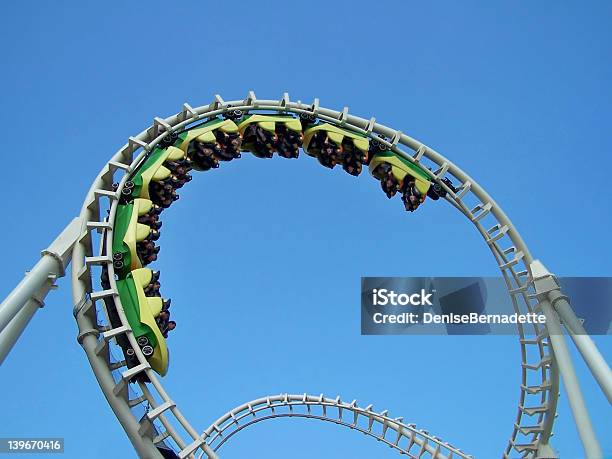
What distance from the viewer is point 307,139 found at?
12.2 meters

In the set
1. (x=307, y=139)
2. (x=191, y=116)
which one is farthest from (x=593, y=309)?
(x=191, y=116)

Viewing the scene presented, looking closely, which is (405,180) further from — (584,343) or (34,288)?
(34,288)

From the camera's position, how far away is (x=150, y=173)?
10727mm

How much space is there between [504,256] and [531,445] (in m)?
3.17

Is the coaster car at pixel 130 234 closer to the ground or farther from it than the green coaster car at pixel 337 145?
closer to the ground

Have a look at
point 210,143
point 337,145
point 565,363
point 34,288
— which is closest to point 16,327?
point 34,288

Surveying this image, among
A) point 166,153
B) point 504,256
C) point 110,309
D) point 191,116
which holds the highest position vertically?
point 191,116

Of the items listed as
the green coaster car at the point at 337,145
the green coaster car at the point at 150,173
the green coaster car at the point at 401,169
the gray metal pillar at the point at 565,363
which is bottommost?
the gray metal pillar at the point at 565,363

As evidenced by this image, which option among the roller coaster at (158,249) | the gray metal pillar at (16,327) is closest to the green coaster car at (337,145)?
the roller coaster at (158,249)

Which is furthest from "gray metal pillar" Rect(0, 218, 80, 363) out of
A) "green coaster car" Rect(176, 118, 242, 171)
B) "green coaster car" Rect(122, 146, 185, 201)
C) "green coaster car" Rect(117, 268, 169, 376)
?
"green coaster car" Rect(176, 118, 242, 171)

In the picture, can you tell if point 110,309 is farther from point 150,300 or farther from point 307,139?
point 307,139

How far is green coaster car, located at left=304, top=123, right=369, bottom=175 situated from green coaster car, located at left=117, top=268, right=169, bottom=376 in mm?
3987

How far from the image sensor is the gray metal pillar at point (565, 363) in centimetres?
952

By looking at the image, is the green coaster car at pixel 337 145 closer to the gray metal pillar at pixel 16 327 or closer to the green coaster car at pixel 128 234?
the green coaster car at pixel 128 234
